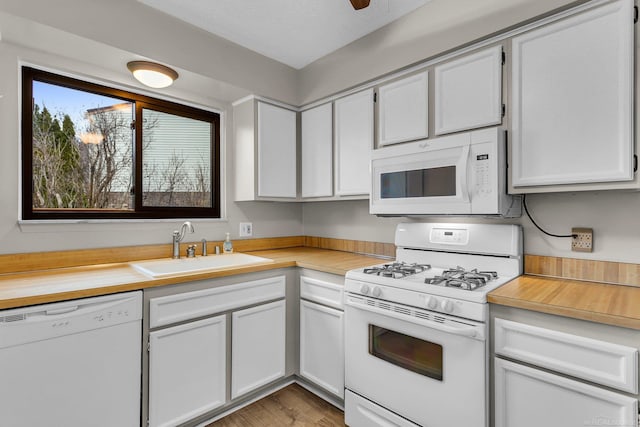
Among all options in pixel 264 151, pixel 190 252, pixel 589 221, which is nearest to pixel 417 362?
pixel 589 221

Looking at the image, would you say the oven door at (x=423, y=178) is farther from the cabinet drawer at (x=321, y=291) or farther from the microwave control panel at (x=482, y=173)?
the cabinet drawer at (x=321, y=291)

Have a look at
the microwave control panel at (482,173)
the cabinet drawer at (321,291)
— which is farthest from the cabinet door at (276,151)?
the microwave control panel at (482,173)

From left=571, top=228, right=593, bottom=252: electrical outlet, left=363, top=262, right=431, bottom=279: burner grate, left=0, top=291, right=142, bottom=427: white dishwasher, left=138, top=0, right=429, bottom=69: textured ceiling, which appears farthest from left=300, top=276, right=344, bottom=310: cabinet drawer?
left=138, top=0, right=429, bottom=69: textured ceiling

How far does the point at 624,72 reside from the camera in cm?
131

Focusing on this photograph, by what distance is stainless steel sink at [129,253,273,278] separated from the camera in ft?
5.92

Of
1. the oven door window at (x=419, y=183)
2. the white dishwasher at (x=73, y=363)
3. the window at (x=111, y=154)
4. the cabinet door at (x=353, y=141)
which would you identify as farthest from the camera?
the cabinet door at (x=353, y=141)

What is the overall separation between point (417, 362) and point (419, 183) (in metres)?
0.97

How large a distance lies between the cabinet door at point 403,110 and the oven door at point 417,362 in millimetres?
1057

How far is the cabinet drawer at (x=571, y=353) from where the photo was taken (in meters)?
1.07

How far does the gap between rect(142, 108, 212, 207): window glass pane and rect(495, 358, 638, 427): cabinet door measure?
228 cm

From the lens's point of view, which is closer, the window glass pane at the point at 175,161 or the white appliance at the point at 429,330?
the white appliance at the point at 429,330

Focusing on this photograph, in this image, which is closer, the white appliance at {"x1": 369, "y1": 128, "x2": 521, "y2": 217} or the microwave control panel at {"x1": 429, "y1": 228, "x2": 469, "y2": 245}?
the white appliance at {"x1": 369, "y1": 128, "x2": 521, "y2": 217}

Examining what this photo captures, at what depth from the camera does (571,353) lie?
117 cm

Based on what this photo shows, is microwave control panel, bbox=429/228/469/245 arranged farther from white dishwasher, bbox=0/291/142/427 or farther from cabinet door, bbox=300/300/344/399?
white dishwasher, bbox=0/291/142/427
